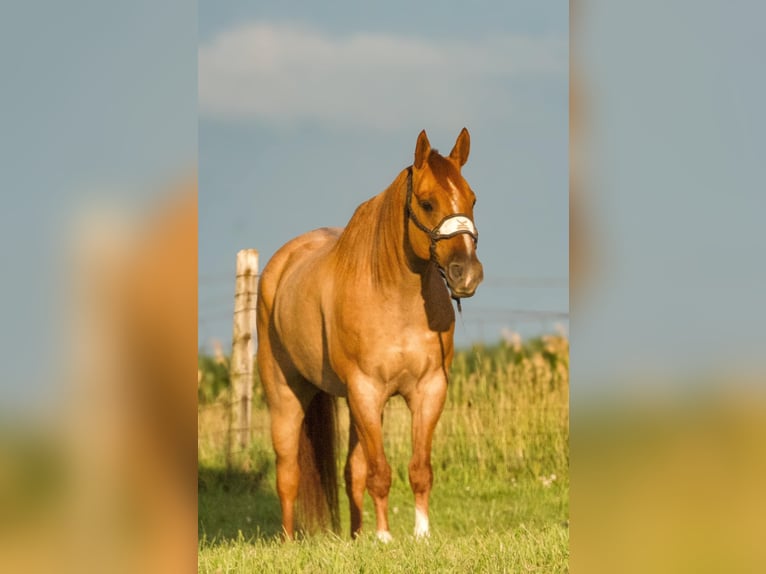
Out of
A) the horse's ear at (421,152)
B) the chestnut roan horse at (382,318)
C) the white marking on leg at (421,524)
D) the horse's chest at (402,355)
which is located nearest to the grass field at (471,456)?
the chestnut roan horse at (382,318)

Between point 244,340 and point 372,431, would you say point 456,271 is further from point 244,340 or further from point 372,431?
point 244,340

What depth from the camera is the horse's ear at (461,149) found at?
4.65 meters

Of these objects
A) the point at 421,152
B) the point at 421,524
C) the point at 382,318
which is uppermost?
the point at 421,152

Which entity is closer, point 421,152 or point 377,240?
point 421,152

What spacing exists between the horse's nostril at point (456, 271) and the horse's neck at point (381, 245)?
0.58 m

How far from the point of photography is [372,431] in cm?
488

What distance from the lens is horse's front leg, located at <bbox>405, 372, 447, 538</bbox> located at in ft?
15.5

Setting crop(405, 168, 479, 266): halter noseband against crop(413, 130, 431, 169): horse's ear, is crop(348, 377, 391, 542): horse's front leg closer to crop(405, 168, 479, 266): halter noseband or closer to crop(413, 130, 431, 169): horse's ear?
crop(405, 168, 479, 266): halter noseband

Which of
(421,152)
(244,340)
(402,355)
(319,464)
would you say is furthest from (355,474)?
(244,340)

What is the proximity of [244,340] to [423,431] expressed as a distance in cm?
337
